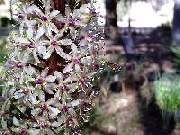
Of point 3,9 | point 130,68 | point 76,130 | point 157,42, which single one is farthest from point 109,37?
point 76,130

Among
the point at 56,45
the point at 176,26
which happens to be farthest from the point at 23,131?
the point at 176,26

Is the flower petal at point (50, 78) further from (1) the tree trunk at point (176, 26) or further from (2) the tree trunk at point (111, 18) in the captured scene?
(1) the tree trunk at point (176, 26)

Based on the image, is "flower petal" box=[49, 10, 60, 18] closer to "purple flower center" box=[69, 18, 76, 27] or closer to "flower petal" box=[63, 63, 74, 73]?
"purple flower center" box=[69, 18, 76, 27]

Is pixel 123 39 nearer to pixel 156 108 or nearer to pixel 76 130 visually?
pixel 156 108

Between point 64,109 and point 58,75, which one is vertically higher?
point 58,75

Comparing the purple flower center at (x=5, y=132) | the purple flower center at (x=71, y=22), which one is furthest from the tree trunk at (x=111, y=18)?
the purple flower center at (x=71, y=22)

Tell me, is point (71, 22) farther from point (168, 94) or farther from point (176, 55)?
point (176, 55)
